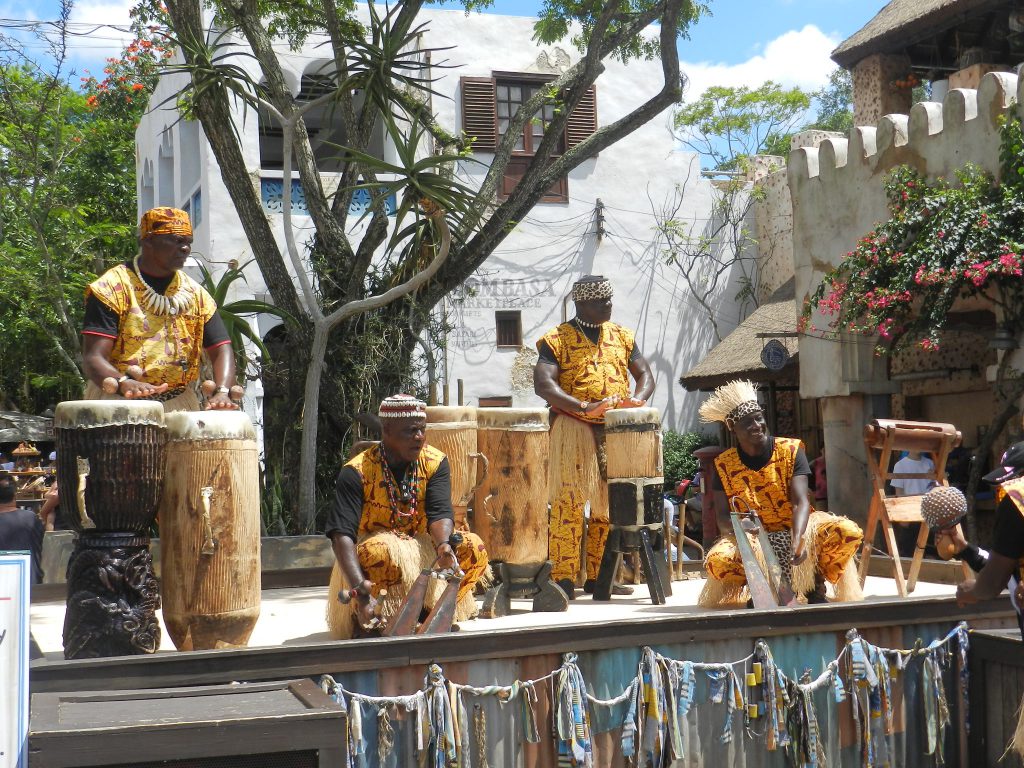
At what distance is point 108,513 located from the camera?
4730mm

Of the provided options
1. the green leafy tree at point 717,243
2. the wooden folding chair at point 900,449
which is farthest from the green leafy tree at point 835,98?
the wooden folding chair at point 900,449

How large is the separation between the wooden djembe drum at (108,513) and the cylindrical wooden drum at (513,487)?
218 centimetres

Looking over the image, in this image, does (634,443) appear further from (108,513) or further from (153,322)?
(108,513)

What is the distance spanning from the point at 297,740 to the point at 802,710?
9.27 feet

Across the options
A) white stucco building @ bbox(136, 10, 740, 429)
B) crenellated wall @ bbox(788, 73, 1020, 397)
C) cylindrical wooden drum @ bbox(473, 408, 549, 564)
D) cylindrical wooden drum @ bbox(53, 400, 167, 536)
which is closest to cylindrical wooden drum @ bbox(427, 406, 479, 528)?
cylindrical wooden drum @ bbox(473, 408, 549, 564)

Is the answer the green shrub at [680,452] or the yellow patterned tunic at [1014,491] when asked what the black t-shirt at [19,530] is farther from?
the green shrub at [680,452]

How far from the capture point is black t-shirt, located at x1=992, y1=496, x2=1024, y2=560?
4.01 metres

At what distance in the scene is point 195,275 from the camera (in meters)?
16.6

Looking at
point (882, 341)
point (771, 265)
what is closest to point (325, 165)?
point (771, 265)

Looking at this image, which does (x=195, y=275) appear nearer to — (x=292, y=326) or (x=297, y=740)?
(x=292, y=326)

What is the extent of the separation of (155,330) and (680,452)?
14.1m

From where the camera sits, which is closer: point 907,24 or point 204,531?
point 204,531

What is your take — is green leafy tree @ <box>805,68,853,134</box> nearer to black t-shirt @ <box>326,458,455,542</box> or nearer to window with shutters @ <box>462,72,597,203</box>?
window with shutters @ <box>462,72,597,203</box>

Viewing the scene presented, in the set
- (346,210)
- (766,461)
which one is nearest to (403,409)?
(766,461)
